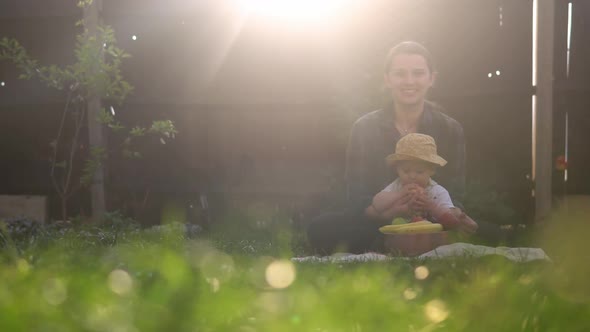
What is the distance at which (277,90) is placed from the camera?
25.7ft

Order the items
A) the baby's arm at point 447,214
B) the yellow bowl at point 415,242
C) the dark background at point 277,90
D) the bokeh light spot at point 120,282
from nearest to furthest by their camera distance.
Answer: the bokeh light spot at point 120,282 → the yellow bowl at point 415,242 → the baby's arm at point 447,214 → the dark background at point 277,90

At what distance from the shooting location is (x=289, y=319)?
151 cm

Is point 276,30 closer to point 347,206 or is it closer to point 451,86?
point 451,86

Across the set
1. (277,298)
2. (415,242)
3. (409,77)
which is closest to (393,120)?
(409,77)

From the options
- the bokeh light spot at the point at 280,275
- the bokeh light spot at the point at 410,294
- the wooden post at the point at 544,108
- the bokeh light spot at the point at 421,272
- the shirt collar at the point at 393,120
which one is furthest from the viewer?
the wooden post at the point at 544,108

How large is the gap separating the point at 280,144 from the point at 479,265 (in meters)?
5.28

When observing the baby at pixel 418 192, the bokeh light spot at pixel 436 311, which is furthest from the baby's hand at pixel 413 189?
the bokeh light spot at pixel 436 311

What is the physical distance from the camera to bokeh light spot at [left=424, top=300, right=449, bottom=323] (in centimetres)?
167

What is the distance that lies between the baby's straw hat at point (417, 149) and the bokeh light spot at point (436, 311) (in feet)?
9.41

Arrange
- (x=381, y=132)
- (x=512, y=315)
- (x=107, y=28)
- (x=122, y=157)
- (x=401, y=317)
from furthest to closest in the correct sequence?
(x=122, y=157)
(x=107, y=28)
(x=381, y=132)
(x=512, y=315)
(x=401, y=317)

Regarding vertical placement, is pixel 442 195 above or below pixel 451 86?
below

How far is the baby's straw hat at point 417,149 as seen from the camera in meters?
4.75

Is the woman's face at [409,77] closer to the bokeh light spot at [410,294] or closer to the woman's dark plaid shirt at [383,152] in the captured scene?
the woman's dark plaid shirt at [383,152]

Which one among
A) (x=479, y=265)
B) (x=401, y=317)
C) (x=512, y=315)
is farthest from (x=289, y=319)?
(x=479, y=265)
